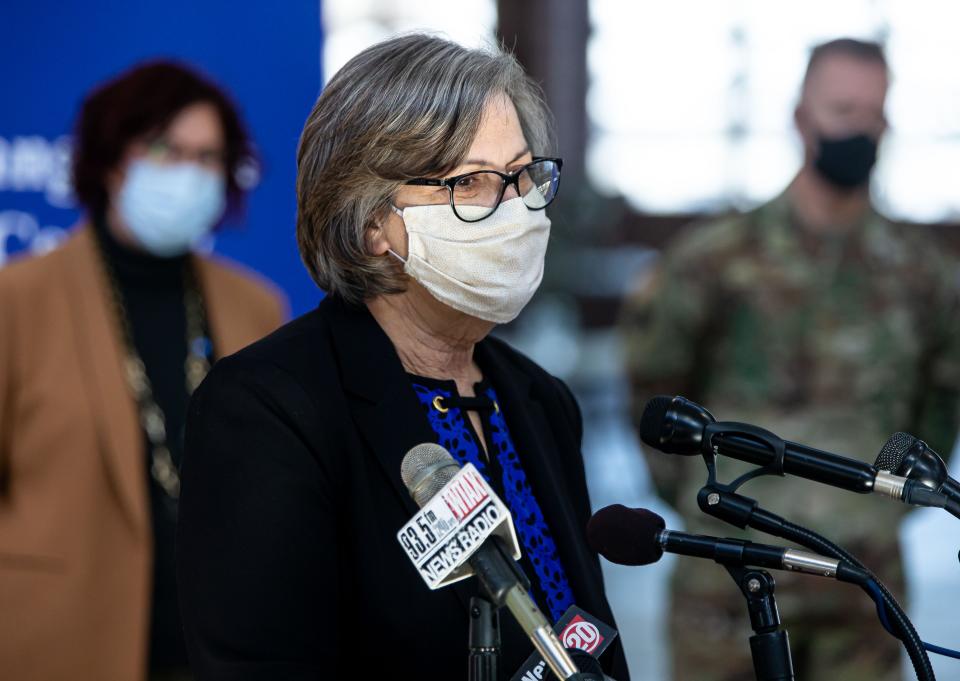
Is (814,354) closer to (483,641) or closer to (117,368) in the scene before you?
(117,368)

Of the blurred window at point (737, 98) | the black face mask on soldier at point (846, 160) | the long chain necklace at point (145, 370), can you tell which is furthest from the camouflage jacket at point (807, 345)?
the blurred window at point (737, 98)

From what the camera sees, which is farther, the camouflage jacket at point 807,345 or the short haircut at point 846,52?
the short haircut at point 846,52

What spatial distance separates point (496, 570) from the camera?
55.7 inches

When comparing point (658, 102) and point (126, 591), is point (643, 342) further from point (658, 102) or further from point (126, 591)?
point (658, 102)

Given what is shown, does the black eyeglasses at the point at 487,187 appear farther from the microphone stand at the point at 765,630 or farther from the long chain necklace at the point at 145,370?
the long chain necklace at the point at 145,370

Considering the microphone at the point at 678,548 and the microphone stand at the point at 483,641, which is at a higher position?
the microphone at the point at 678,548

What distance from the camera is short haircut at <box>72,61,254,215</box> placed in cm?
358

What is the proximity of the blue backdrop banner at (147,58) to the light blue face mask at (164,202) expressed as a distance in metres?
0.19

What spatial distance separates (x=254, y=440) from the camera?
179 centimetres

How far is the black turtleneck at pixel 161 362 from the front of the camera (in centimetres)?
329

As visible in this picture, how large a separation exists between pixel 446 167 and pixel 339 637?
0.72m

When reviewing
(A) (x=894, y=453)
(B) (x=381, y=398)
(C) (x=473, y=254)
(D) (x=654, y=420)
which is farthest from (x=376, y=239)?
(A) (x=894, y=453)

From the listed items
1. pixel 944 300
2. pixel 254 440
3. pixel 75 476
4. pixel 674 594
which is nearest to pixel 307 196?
pixel 254 440

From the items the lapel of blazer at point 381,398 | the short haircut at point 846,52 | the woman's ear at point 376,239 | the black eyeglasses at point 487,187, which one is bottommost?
the lapel of blazer at point 381,398
